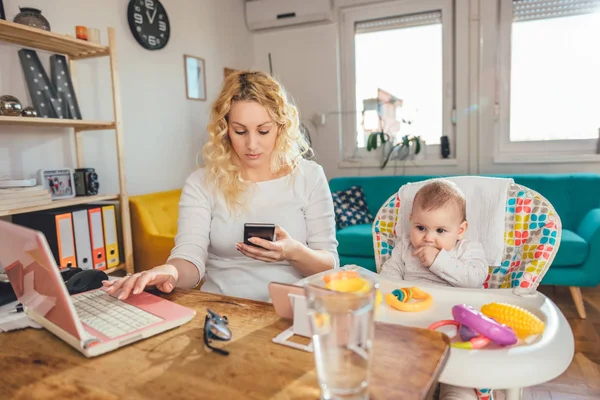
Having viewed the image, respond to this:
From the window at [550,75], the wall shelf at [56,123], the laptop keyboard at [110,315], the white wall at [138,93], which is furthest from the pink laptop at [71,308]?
the window at [550,75]

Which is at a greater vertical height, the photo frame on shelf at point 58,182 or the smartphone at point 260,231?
the photo frame on shelf at point 58,182

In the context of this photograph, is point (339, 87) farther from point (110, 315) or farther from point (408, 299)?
point (110, 315)

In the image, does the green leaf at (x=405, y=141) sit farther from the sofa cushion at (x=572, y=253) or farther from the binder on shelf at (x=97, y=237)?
the binder on shelf at (x=97, y=237)

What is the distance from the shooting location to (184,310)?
2.88 ft

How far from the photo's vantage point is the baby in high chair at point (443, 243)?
1300mm

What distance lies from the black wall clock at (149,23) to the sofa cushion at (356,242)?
1.80m

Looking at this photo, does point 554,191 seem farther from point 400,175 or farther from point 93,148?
point 93,148

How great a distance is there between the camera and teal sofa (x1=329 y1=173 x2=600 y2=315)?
257 centimetres

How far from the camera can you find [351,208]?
3.41m

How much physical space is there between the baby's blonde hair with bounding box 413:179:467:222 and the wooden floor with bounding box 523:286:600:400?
966 millimetres

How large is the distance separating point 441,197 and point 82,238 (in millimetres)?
1749

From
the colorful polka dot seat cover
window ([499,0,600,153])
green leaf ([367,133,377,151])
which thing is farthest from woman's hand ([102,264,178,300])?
window ([499,0,600,153])

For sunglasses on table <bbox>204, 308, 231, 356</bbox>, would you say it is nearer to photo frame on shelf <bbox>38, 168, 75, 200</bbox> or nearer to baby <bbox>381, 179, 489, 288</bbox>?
baby <bbox>381, 179, 489, 288</bbox>

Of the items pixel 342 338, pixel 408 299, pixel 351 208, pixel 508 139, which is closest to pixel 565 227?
pixel 508 139
